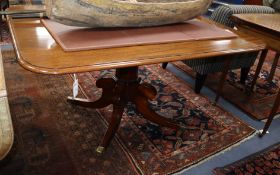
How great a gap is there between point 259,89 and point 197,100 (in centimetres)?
65

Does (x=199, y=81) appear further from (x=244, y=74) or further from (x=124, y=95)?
(x=124, y=95)

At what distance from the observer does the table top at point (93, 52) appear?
819 mm

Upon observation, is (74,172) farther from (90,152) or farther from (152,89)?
(152,89)

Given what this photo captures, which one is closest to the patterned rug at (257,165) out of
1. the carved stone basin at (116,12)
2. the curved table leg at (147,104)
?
the curved table leg at (147,104)

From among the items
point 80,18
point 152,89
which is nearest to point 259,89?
point 152,89

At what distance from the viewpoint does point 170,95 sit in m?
2.13

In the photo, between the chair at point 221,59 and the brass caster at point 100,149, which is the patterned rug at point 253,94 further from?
the brass caster at point 100,149

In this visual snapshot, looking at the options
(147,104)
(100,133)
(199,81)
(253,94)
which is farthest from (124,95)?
(253,94)

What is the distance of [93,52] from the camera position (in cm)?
92

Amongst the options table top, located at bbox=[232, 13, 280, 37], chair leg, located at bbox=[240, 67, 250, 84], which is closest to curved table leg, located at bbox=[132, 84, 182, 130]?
table top, located at bbox=[232, 13, 280, 37]

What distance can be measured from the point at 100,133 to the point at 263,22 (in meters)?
1.17

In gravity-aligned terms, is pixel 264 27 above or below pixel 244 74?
above

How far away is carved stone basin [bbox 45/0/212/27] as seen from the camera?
0.99 metres

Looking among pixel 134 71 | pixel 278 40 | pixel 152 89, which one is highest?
pixel 278 40
